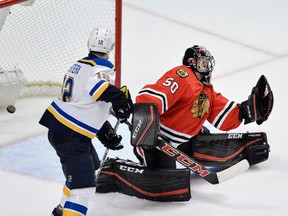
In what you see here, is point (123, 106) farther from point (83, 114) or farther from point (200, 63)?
point (200, 63)

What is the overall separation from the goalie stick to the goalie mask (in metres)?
0.31

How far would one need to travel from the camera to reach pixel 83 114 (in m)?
3.35

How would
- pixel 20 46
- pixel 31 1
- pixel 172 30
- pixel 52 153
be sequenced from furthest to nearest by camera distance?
pixel 172 30, pixel 20 46, pixel 31 1, pixel 52 153

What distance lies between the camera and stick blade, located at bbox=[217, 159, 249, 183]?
3680mm

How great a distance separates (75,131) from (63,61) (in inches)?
60.2

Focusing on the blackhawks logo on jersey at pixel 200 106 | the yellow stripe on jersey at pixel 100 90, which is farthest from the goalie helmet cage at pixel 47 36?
the yellow stripe on jersey at pixel 100 90

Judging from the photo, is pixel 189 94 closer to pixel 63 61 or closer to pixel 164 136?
pixel 164 136

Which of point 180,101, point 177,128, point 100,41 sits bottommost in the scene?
point 177,128

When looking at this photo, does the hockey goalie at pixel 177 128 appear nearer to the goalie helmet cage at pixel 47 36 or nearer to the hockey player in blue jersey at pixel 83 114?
the hockey player in blue jersey at pixel 83 114

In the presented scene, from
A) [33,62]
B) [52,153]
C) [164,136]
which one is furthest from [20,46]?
[164,136]

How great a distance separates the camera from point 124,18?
583cm

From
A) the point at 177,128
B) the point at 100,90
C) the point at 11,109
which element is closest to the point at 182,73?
the point at 177,128

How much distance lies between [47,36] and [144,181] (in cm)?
145

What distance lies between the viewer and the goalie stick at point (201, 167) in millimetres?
3572
